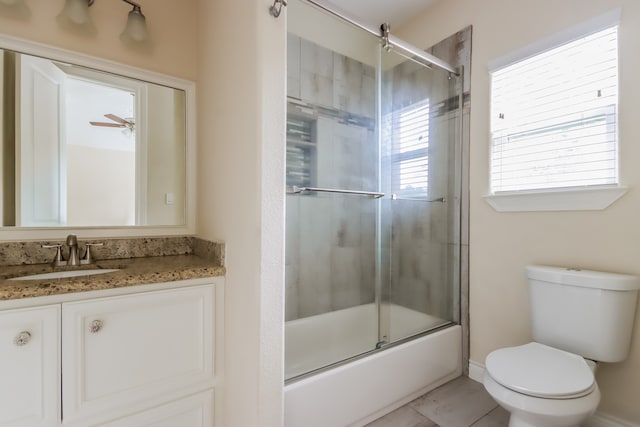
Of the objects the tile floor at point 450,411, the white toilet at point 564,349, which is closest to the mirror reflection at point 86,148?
the tile floor at point 450,411

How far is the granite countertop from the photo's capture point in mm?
A: 930

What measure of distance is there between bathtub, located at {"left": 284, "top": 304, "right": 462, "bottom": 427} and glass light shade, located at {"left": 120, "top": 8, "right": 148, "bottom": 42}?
176 cm

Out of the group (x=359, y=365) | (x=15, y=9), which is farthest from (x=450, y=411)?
(x=15, y=9)

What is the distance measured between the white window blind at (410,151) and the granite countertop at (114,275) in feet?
5.10

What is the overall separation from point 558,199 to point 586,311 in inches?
22.2

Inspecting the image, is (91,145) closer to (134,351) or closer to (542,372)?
(134,351)

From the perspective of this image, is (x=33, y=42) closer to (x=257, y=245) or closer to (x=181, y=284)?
(x=181, y=284)

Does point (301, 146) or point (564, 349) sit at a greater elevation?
point (301, 146)

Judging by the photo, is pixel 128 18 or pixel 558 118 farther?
pixel 558 118

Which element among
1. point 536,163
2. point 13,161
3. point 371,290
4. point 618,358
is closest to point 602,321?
point 618,358

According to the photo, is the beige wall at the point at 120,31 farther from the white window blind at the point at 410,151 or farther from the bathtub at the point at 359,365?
the bathtub at the point at 359,365

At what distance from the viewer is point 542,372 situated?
121cm

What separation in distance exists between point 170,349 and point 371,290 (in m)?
1.52

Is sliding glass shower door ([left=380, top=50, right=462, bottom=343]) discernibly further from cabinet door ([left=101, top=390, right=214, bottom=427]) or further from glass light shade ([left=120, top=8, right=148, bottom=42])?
glass light shade ([left=120, top=8, right=148, bottom=42])
